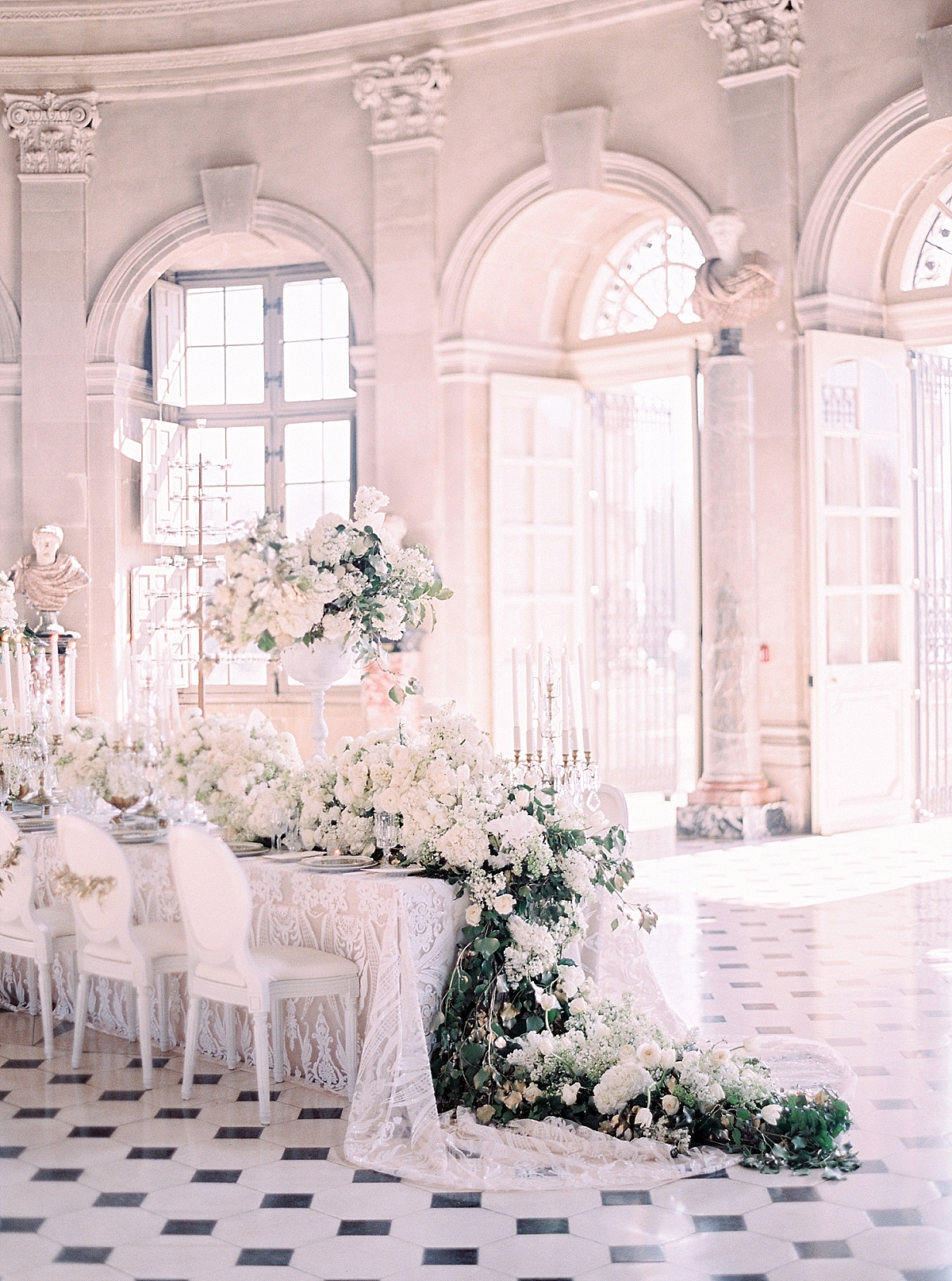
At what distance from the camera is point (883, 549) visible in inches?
403

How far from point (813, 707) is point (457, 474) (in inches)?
126

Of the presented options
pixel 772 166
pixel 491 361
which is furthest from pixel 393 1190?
pixel 491 361

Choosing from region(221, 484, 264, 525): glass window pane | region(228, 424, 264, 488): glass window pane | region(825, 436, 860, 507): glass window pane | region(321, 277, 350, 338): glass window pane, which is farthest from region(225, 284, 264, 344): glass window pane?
region(825, 436, 860, 507): glass window pane

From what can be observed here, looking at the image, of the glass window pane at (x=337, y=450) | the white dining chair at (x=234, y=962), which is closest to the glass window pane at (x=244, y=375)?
the glass window pane at (x=337, y=450)

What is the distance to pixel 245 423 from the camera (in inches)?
540

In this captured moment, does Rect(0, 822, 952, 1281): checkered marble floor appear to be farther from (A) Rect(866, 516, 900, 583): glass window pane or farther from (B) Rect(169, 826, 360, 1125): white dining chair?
(A) Rect(866, 516, 900, 583): glass window pane

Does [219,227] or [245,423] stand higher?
[219,227]

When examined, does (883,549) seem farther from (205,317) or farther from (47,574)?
(205,317)

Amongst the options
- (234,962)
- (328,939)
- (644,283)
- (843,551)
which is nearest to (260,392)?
(644,283)

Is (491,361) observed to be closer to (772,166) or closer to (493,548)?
(493,548)

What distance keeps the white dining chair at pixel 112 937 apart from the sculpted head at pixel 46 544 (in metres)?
6.99

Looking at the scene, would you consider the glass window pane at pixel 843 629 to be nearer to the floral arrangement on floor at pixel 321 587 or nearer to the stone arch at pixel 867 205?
the stone arch at pixel 867 205

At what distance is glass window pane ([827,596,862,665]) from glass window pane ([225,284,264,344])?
19.9 ft

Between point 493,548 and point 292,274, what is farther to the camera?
point 292,274
